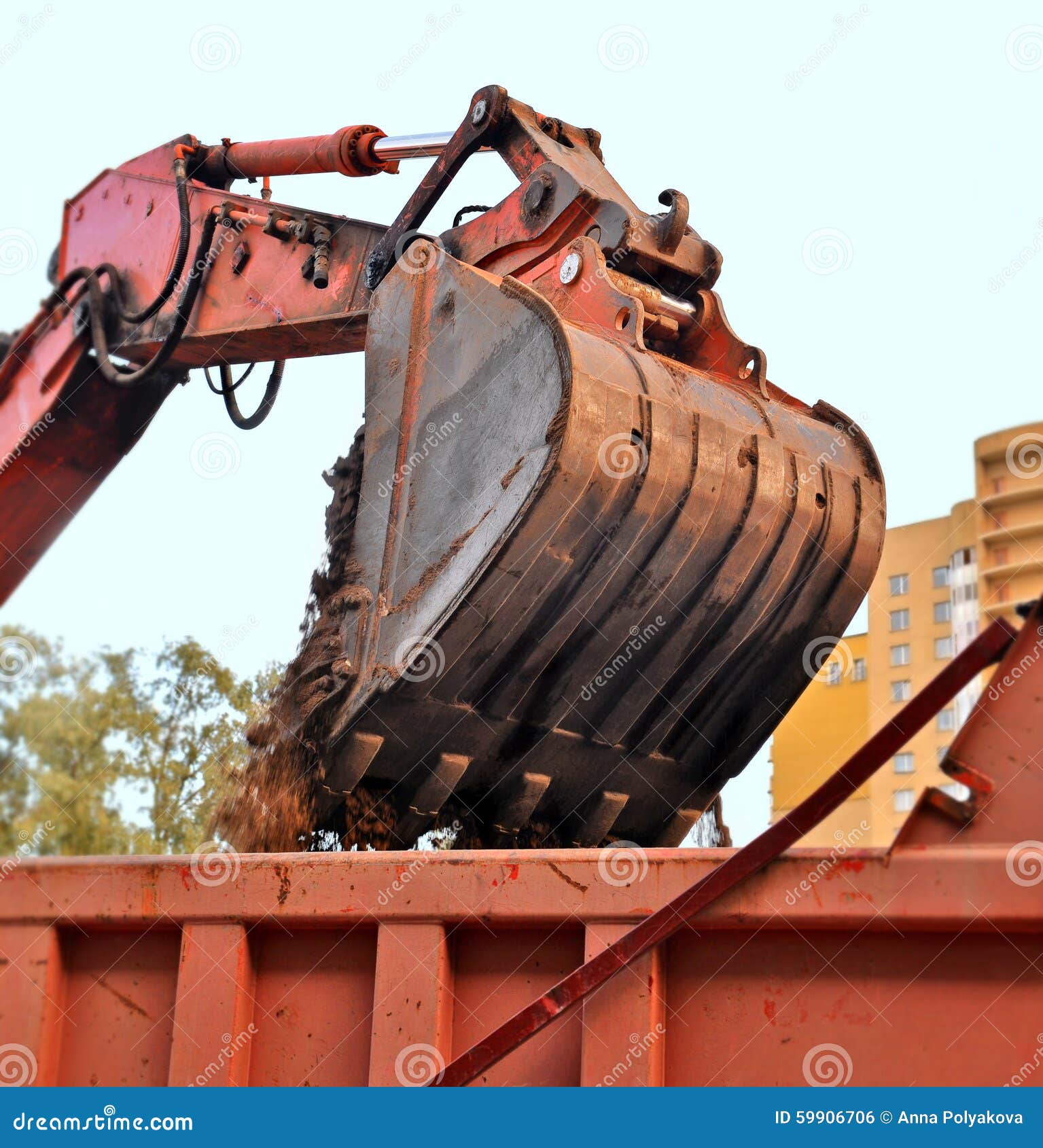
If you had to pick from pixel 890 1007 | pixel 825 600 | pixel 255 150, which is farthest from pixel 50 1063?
pixel 255 150

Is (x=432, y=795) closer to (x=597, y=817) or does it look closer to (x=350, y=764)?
(x=350, y=764)

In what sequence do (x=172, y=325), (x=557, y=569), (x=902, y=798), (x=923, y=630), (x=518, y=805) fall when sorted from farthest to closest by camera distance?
(x=923, y=630), (x=902, y=798), (x=172, y=325), (x=518, y=805), (x=557, y=569)

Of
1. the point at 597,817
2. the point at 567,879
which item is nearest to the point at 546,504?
the point at 597,817

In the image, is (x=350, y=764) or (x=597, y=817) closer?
(x=350, y=764)

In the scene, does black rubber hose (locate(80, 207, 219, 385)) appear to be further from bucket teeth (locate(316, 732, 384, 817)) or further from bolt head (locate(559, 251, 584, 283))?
bucket teeth (locate(316, 732, 384, 817))

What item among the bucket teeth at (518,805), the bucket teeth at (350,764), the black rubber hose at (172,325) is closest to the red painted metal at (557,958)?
the bucket teeth at (350,764)

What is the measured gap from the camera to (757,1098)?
2361 millimetres

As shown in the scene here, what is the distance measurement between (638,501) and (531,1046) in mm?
1846

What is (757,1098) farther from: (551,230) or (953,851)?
(551,230)

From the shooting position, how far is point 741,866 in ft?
8.11

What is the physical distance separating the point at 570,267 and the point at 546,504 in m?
0.94

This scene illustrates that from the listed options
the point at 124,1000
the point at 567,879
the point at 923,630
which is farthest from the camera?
the point at 923,630

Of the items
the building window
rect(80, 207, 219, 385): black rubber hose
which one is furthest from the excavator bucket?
the building window

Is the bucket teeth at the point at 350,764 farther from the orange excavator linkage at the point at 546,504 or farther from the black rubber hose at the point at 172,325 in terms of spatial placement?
the black rubber hose at the point at 172,325
